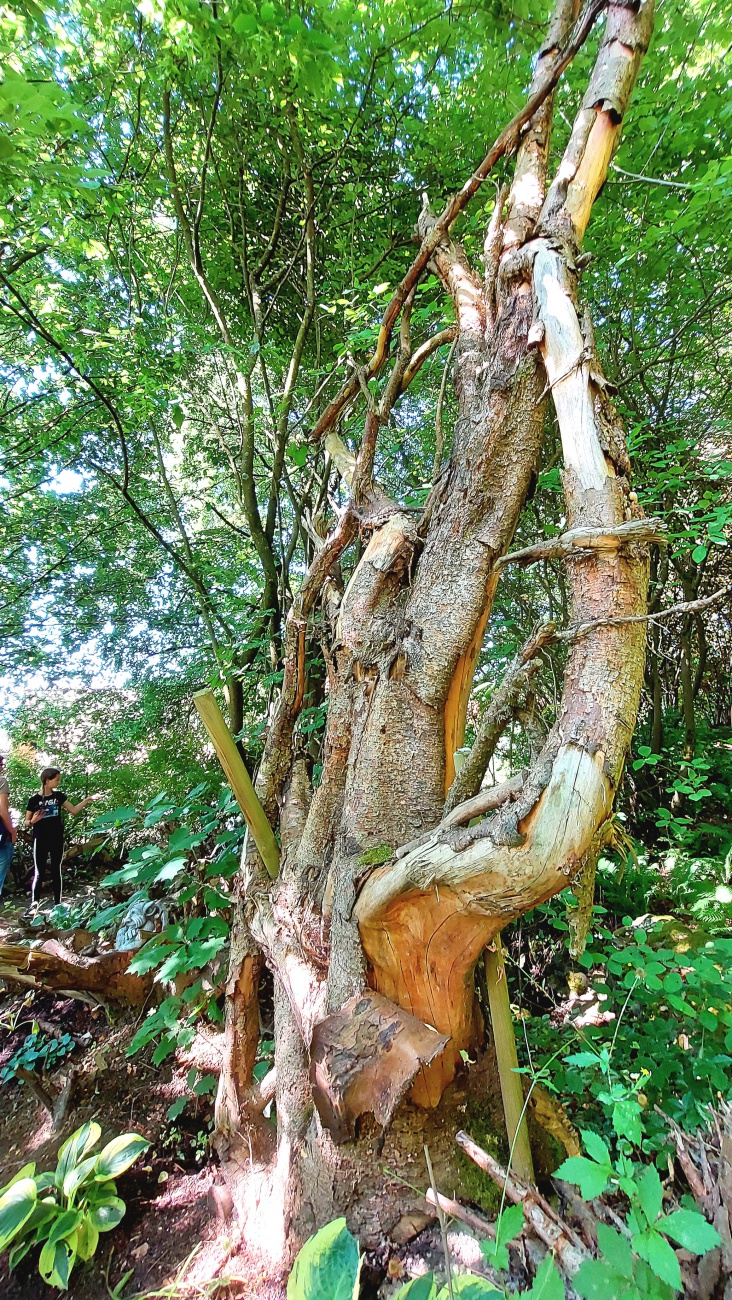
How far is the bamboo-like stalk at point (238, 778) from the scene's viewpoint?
1.85 m

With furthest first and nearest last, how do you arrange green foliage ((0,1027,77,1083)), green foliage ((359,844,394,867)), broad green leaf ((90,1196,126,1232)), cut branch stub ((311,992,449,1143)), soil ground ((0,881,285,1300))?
green foliage ((0,1027,77,1083)), broad green leaf ((90,1196,126,1232)), soil ground ((0,881,285,1300)), green foliage ((359,844,394,867)), cut branch stub ((311,992,449,1143))

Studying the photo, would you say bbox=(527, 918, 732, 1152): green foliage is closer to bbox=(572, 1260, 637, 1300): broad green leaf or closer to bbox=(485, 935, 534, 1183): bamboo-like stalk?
bbox=(485, 935, 534, 1183): bamboo-like stalk

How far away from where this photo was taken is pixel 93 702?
5.48 meters

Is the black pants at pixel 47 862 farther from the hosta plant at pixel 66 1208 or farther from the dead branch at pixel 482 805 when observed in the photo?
the dead branch at pixel 482 805

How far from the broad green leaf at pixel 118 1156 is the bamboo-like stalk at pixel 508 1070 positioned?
4.15ft

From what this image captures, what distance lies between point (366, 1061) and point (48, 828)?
4.00 meters

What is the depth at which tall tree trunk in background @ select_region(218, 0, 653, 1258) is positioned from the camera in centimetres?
117

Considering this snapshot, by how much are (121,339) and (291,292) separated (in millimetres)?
1354

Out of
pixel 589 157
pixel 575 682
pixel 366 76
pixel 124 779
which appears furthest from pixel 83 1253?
pixel 366 76

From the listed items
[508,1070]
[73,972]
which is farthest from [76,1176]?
[508,1070]

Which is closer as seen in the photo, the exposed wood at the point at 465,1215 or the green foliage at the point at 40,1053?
the exposed wood at the point at 465,1215

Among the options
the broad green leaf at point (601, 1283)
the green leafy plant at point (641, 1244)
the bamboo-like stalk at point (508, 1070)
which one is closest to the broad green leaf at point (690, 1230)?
the green leafy plant at point (641, 1244)

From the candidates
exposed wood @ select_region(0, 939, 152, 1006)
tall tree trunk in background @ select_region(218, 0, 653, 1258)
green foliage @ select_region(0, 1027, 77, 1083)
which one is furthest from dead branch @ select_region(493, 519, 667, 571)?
green foliage @ select_region(0, 1027, 77, 1083)

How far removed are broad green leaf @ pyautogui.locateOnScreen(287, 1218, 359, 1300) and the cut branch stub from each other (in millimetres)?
197
